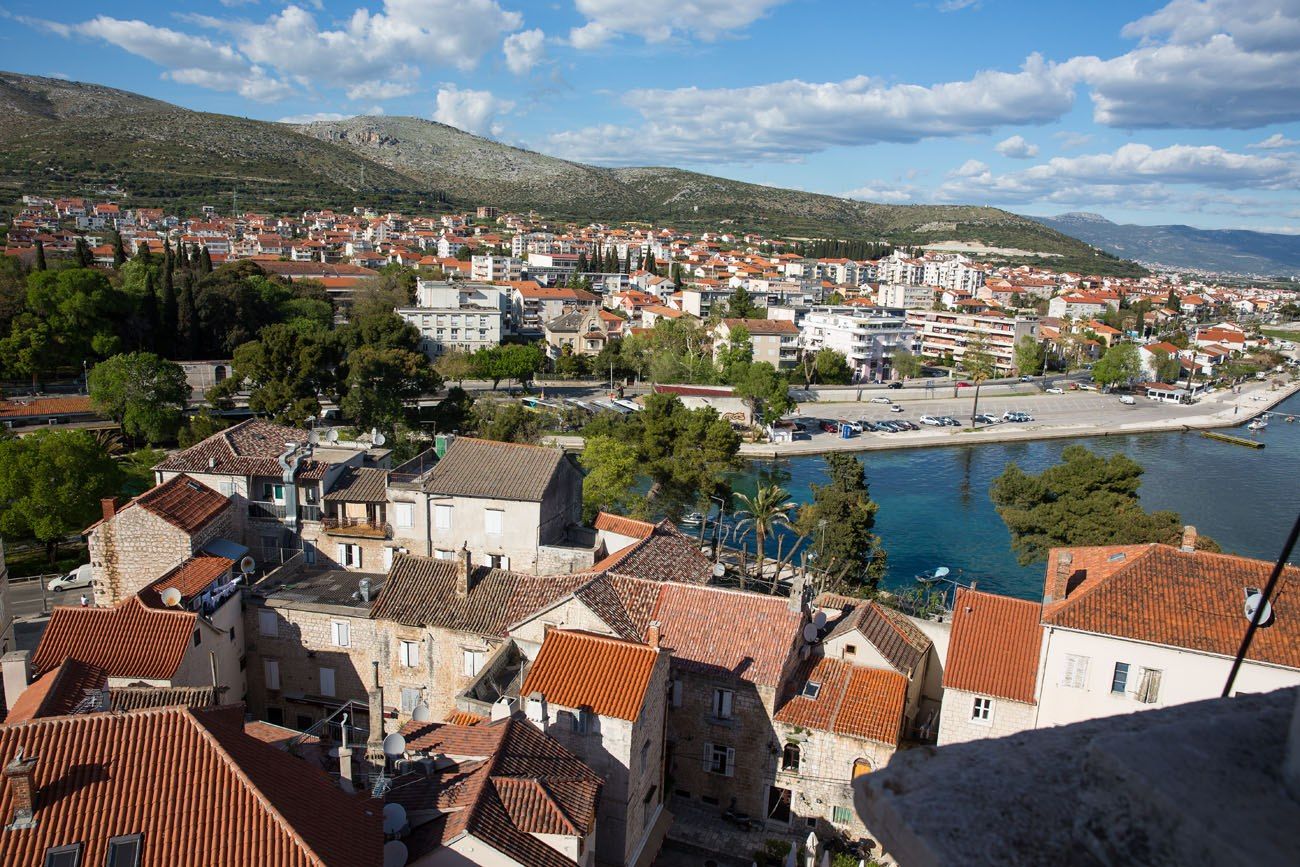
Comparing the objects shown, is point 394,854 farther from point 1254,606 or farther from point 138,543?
point 1254,606

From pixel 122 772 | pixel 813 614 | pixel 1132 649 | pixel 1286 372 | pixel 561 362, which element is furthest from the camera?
pixel 1286 372

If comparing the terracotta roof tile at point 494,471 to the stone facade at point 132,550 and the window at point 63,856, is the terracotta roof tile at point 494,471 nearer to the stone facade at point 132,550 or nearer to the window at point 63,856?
the stone facade at point 132,550

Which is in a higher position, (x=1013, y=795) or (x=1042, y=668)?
(x=1013, y=795)

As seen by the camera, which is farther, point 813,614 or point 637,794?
point 813,614

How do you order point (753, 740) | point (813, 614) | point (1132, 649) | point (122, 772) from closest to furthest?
1. point (122, 772)
2. point (1132, 649)
3. point (753, 740)
4. point (813, 614)

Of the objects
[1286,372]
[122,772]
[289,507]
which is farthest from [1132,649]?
[1286,372]

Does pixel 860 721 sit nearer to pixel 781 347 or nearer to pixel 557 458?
pixel 557 458

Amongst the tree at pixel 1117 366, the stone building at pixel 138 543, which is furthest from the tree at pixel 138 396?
the tree at pixel 1117 366
